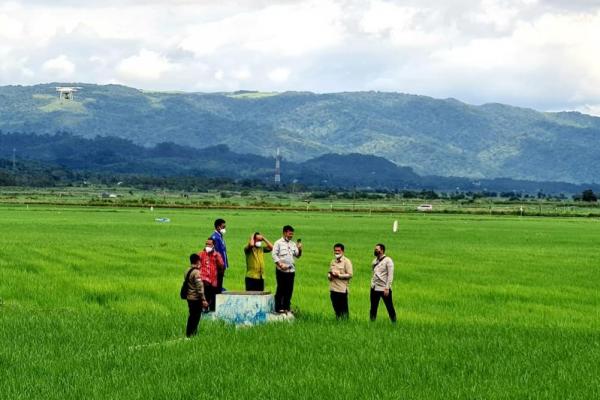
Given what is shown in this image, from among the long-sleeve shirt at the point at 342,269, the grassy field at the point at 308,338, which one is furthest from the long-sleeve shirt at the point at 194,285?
the long-sleeve shirt at the point at 342,269

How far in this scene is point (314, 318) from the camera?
20594mm

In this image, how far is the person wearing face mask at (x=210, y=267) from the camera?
18578mm

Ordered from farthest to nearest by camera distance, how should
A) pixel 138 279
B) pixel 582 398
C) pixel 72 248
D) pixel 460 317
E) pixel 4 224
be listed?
pixel 4 224 → pixel 72 248 → pixel 138 279 → pixel 460 317 → pixel 582 398

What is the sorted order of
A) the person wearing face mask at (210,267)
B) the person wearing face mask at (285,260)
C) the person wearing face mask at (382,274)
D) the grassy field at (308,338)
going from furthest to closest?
the person wearing face mask at (285,260) < the person wearing face mask at (382,274) < the person wearing face mask at (210,267) < the grassy field at (308,338)

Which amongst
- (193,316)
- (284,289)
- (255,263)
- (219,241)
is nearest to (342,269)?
(284,289)

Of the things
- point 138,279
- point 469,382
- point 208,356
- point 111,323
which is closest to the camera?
point 469,382

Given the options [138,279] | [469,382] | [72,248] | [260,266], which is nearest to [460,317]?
[260,266]

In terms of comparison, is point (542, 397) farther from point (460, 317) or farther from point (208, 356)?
point (460, 317)

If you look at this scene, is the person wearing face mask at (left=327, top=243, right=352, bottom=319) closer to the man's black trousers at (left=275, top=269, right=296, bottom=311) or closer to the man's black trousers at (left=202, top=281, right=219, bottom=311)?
the man's black trousers at (left=275, top=269, right=296, bottom=311)

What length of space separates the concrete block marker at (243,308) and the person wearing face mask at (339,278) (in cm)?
141

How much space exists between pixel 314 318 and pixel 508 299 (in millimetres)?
7193

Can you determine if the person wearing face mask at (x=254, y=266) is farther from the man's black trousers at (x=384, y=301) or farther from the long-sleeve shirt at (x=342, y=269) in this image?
the man's black trousers at (x=384, y=301)

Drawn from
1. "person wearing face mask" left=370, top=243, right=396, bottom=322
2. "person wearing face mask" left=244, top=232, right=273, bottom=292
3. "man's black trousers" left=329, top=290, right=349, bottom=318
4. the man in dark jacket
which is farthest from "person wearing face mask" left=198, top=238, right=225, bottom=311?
"person wearing face mask" left=370, top=243, right=396, bottom=322

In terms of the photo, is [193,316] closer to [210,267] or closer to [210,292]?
[210,267]
